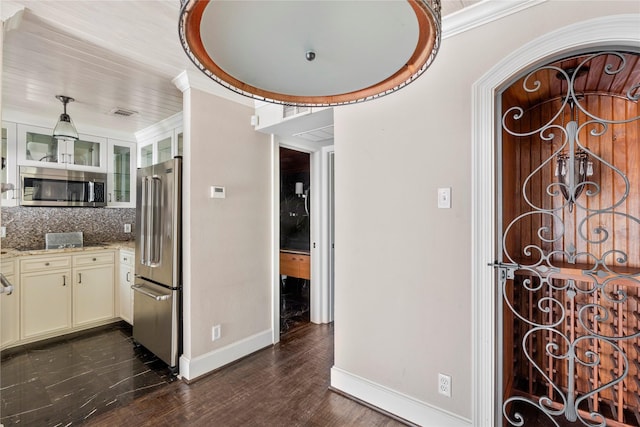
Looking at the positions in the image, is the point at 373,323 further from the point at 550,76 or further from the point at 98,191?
the point at 98,191

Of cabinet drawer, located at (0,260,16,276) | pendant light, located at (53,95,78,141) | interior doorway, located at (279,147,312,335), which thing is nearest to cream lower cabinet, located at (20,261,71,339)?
cabinet drawer, located at (0,260,16,276)

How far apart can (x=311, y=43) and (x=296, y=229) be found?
3.70 meters

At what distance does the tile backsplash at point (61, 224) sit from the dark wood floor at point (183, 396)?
131 centimetres

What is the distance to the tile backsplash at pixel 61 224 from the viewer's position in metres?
3.46

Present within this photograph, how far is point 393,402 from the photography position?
2.04 metres

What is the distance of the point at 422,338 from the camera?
6.30 ft

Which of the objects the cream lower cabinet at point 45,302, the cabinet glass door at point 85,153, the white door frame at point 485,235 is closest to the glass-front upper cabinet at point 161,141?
the cabinet glass door at point 85,153

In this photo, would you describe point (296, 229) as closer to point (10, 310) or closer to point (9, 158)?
point (10, 310)

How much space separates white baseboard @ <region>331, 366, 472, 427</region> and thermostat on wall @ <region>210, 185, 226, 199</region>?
170 cm

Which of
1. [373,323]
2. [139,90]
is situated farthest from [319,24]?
[139,90]

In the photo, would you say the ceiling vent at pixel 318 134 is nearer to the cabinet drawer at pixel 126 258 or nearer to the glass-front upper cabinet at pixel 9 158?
the cabinet drawer at pixel 126 258

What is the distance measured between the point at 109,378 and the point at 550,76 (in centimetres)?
379

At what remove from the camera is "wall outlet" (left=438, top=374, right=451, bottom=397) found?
1817 millimetres

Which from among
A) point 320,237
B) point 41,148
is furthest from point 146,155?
point 320,237
